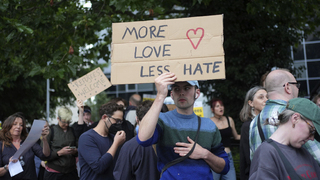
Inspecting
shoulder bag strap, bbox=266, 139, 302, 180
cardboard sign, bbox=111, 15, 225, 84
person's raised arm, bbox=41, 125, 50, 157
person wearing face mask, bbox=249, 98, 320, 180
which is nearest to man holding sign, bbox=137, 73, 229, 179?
cardboard sign, bbox=111, 15, 225, 84

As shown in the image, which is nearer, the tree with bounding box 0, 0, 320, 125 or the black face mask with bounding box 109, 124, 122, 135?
the black face mask with bounding box 109, 124, 122, 135

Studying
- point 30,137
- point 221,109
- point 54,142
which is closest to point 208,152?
point 30,137

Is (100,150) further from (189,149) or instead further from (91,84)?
(189,149)

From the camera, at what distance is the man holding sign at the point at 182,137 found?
7.66ft

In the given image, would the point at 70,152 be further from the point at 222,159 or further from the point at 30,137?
the point at 222,159

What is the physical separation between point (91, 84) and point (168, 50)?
213 cm

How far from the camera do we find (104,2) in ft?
22.5

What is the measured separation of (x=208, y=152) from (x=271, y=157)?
52cm

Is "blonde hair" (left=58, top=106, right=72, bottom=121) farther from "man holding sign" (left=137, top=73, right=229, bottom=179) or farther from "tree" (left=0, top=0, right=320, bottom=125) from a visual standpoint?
"man holding sign" (left=137, top=73, right=229, bottom=179)

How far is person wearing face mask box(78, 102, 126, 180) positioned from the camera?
3691mm

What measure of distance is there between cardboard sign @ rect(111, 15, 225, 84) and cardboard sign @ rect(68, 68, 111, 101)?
5.81ft

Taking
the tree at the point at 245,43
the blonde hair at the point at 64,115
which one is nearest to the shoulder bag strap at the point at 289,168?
the blonde hair at the point at 64,115

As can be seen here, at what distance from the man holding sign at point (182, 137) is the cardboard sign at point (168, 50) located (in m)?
0.14

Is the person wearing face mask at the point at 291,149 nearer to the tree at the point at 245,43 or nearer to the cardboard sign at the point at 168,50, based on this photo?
the cardboard sign at the point at 168,50
